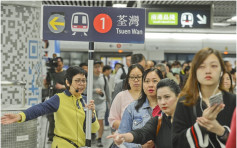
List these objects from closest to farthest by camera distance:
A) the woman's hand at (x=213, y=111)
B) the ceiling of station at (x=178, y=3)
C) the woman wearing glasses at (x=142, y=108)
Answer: the woman's hand at (x=213, y=111), the woman wearing glasses at (x=142, y=108), the ceiling of station at (x=178, y=3)

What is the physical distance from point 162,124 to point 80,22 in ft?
3.79

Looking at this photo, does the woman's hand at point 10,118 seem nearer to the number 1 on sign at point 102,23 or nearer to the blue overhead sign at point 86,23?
the blue overhead sign at point 86,23

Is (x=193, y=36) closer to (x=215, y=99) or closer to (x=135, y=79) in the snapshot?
(x=135, y=79)

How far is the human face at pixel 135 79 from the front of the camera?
3471 mm

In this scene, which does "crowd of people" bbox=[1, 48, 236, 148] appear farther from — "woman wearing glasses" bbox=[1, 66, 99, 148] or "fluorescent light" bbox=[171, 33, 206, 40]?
"fluorescent light" bbox=[171, 33, 206, 40]

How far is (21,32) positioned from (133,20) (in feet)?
6.93

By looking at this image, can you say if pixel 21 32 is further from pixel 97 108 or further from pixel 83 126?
pixel 97 108

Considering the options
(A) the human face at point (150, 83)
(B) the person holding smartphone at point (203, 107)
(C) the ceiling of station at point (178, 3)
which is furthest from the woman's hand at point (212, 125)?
(C) the ceiling of station at point (178, 3)

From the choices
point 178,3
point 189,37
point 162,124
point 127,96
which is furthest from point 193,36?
point 162,124

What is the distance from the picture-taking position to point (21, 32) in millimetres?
4426

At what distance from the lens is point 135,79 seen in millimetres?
3506

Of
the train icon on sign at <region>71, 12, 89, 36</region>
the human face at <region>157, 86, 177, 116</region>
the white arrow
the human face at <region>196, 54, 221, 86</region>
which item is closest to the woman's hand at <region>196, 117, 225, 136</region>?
the human face at <region>196, 54, 221, 86</region>

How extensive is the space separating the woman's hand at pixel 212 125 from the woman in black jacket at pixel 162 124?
52 cm

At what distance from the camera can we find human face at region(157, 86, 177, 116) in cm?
209
